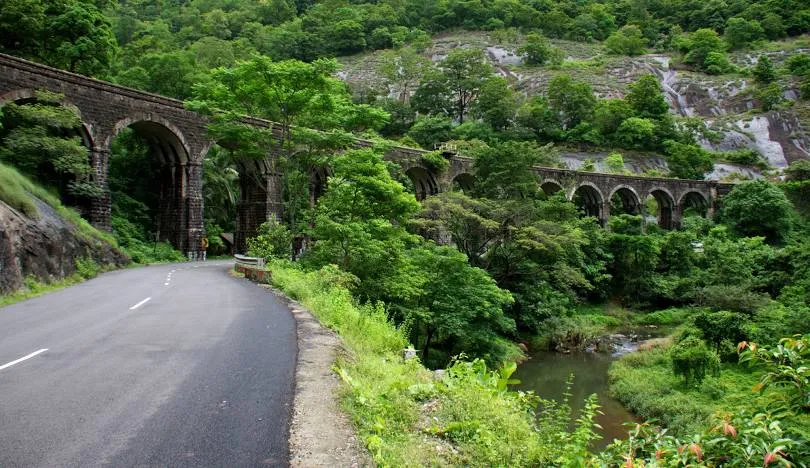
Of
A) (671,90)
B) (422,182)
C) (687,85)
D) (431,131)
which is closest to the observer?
(422,182)

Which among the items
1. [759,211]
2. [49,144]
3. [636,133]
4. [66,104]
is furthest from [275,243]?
[636,133]

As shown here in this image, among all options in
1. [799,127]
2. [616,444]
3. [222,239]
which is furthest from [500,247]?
[799,127]

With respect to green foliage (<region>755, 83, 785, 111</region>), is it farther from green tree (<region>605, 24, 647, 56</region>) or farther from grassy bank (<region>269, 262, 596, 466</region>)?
grassy bank (<region>269, 262, 596, 466</region>)

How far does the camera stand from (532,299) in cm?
2656

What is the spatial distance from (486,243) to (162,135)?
16.6 meters

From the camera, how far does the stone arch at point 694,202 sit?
54.7 m

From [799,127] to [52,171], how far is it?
76.0 meters

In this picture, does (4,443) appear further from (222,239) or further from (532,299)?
(222,239)

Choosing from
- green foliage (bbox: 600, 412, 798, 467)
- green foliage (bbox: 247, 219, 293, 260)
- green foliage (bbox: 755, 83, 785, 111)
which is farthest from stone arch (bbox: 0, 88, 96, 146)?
green foliage (bbox: 755, 83, 785, 111)

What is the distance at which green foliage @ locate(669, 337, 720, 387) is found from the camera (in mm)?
17859

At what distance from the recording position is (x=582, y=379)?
20781mm

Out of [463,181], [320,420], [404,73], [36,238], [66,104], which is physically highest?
[404,73]

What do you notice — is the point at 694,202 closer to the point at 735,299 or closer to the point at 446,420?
the point at 735,299

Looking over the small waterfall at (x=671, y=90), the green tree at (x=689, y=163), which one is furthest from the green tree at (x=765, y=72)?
the green tree at (x=689, y=163)
